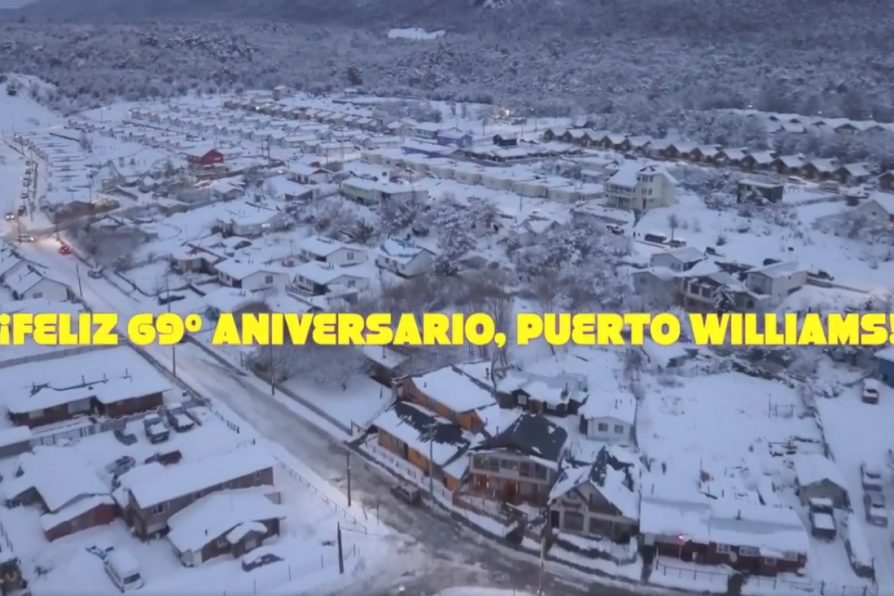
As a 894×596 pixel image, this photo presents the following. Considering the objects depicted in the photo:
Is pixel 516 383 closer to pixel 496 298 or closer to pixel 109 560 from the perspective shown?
pixel 496 298

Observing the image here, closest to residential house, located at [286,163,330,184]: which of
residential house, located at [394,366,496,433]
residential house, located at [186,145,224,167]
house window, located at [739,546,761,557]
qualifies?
residential house, located at [186,145,224,167]

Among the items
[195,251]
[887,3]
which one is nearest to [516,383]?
[195,251]

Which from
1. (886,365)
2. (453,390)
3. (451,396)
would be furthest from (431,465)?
(886,365)

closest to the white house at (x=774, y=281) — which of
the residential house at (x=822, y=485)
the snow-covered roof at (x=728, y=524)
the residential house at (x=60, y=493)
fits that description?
the residential house at (x=822, y=485)

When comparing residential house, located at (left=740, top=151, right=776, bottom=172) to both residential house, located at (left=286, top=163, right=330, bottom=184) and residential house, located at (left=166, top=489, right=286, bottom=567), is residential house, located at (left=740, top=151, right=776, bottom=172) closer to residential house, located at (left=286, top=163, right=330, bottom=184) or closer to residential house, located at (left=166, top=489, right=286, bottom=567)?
residential house, located at (left=286, top=163, right=330, bottom=184)

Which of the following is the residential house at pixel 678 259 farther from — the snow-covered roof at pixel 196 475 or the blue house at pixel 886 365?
the snow-covered roof at pixel 196 475
